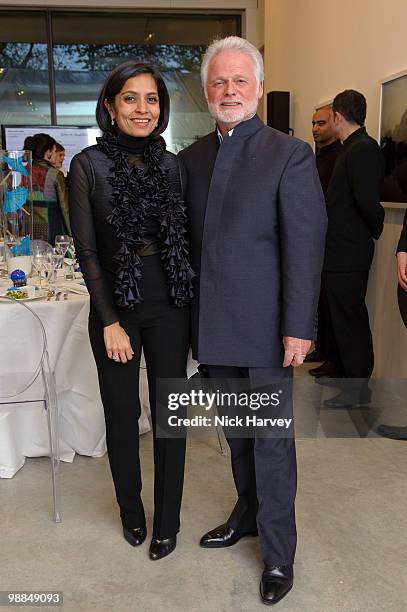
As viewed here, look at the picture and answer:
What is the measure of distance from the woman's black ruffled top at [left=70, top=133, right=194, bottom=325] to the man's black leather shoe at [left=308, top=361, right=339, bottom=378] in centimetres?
240

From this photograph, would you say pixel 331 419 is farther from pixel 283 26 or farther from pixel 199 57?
pixel 199 57

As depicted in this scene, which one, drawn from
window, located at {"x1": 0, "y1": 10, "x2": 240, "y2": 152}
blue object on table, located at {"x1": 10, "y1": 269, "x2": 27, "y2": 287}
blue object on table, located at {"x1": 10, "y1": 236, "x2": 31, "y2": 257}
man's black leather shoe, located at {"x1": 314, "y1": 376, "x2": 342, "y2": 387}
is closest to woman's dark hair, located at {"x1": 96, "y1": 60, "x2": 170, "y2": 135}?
blue object on table, located at {"x1": 10, "y1": 269, "x2": 27, "y2": 287}

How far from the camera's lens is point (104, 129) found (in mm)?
2010

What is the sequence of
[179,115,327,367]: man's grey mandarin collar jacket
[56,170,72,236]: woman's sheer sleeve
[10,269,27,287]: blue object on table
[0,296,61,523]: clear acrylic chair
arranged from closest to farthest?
[179,115,327,367]: man's grey mandarin collar jacket < [0,296,61,523]: clear acrylic chair < [10,269,27,287]: blue object on table < [56,170,72,236]: woman's sheer sleeve

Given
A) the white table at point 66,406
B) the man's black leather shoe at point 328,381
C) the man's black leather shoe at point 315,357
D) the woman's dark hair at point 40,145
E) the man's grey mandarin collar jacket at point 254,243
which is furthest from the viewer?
the woman's dark hair at point 40,145

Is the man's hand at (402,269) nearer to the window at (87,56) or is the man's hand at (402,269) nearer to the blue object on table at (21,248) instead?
the blue object on table at (21,248)

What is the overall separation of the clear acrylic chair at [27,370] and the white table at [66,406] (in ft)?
0.29

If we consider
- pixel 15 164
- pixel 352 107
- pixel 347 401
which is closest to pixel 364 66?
pixel 352 107

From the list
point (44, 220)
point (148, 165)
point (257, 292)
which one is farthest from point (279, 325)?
point (44, 220)

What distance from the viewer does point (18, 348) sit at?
2.66m

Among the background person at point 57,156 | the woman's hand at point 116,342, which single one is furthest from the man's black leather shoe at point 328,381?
the background person at point 57,156

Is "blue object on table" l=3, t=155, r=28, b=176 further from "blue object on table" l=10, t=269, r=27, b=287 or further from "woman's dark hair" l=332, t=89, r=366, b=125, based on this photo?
"woman's dark hair" l=332, t=89, r=366, b=125

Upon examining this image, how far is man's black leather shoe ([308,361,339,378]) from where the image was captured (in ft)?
13.8

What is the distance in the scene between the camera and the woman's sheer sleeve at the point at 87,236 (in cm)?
196
